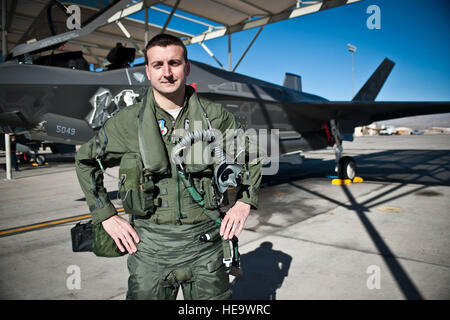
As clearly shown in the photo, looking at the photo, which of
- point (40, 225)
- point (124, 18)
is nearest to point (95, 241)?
point (40, 225)

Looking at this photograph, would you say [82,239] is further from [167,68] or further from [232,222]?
[167,68]

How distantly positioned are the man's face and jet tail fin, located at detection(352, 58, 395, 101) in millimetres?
13536

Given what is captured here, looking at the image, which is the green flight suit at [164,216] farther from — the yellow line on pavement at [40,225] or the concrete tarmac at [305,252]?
the yellow line on pavement at [40,225]

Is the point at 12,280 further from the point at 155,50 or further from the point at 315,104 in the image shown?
the point at 315,104

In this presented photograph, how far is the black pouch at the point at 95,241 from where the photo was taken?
5.68ft

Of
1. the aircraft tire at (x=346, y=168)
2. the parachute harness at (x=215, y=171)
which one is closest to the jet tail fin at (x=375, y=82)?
the aircraft tire at (x=346, y=168)

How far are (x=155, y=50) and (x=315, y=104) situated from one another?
8.01 meters

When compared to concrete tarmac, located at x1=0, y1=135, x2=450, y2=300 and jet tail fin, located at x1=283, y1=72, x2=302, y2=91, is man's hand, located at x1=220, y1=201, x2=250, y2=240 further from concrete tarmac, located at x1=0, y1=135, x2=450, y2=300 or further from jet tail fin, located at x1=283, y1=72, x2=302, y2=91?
jet tail fin, located at x1=283, y1=72, x2=302, y2=91

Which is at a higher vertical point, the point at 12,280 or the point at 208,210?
the point at 208,210

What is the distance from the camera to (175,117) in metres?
1.83

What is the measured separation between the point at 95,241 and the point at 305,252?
110 inches

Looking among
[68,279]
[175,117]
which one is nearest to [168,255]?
[175,117]

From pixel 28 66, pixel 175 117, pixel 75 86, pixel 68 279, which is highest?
pixel 28 66
